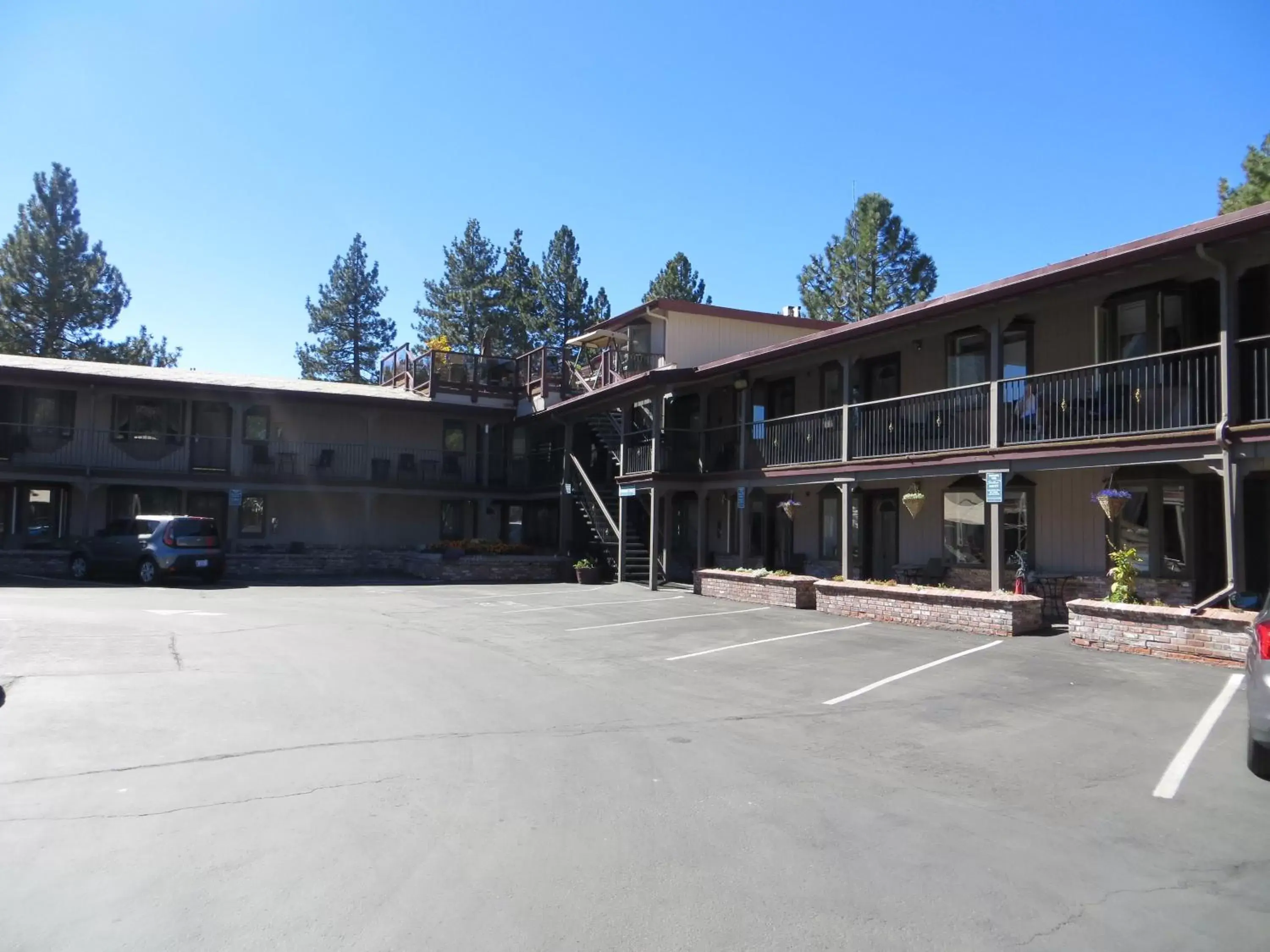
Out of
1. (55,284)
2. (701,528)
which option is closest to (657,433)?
(701,528)

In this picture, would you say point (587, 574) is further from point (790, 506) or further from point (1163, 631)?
point (1163, 631)

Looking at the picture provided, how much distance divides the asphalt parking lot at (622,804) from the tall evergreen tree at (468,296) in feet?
142

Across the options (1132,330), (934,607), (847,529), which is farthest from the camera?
(847,529)

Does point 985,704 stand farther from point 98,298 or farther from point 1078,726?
point 98,298

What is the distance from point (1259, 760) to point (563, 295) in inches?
1900

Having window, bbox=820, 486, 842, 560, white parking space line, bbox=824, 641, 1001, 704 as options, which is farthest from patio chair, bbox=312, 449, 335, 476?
white parking space line, bbox=824, 641, 1001, 704

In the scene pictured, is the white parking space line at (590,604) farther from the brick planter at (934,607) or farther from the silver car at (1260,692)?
the silver car at (1260,692)

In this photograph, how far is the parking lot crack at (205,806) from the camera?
5.52m

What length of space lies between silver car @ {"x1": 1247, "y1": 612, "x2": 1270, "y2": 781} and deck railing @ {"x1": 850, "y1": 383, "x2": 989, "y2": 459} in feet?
32.6

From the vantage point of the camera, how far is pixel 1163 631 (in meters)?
11.6

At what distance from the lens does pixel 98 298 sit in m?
49.0

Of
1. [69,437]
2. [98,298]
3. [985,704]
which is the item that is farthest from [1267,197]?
[98,298]

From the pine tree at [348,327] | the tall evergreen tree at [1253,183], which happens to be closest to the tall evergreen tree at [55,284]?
the pine tree at [348,327]

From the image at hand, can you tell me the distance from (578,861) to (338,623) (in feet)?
38.7
